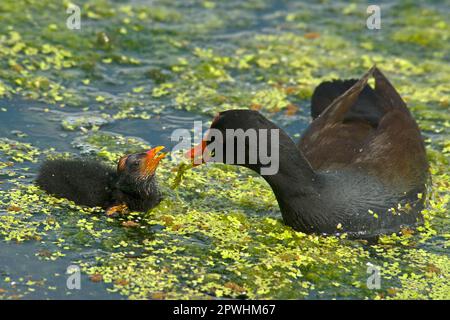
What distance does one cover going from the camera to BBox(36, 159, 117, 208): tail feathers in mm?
6297

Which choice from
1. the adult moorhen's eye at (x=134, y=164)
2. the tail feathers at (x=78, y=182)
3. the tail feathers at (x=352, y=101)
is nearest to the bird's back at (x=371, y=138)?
the tail feathers at (x=352, y=101)

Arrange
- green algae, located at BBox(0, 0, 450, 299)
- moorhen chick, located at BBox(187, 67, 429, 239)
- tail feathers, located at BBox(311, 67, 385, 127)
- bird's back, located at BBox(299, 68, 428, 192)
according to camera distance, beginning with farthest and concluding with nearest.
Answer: tail feathers, located at BBox(311, 67, 385, 127), bird's back, located at BBox(299, 68, 428, 192), moorhen chick, located at BBox(187, 67, 429, 239), green algae, located at BBox(0, 0, 450, 299)

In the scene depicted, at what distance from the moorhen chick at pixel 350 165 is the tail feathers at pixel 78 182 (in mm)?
677

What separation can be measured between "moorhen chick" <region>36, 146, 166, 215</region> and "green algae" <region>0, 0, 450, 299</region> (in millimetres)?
97

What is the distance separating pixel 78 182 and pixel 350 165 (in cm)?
191

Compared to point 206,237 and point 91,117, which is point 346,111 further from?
point 91,117

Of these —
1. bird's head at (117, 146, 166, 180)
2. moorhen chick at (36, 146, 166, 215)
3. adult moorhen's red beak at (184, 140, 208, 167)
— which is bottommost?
moorhen chick at (36, 146, 166, 215)

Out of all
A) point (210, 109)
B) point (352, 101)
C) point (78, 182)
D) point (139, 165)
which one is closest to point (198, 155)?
point (139, 165)

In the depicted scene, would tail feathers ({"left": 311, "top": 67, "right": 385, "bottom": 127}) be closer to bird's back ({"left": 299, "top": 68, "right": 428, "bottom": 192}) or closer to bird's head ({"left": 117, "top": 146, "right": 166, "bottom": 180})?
bird's back ({"left": 299, "top": 68, "right": 428, "bottom": 192})

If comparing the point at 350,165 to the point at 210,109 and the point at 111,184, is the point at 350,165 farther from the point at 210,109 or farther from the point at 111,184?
the point at 210,109

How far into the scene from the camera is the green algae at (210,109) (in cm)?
563

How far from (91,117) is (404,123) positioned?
2.73 metres

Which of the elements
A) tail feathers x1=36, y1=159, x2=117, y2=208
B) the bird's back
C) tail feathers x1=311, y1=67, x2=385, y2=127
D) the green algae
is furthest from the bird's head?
tail feathers x1=311, y1=67, x2=385, y2=127

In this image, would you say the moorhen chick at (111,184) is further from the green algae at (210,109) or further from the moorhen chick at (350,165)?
the moorhen chick at (350,165)
